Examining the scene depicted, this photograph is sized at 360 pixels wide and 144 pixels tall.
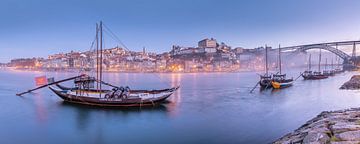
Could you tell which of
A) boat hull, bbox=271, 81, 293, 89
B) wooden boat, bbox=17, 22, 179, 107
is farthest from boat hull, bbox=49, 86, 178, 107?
boat hull, bbox=271, 81, 293, 89

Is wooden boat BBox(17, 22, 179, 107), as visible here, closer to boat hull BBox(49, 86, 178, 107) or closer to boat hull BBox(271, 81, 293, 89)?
boat hull BBox(49, 86, 178, 107)

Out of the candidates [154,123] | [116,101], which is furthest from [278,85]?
[154,123]

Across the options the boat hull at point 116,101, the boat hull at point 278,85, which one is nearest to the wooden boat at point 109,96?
the boat hull at point 116,101

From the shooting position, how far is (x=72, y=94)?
21.9 meters

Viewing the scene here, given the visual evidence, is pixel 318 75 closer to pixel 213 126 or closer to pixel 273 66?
pixel 213 126

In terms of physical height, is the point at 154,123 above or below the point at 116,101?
below

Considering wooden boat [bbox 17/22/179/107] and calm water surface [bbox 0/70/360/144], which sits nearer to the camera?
calm water surface [bbox 0/70/360/144]

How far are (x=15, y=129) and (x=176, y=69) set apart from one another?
109 meters

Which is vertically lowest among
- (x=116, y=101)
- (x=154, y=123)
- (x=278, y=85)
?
(x=154, y=123)

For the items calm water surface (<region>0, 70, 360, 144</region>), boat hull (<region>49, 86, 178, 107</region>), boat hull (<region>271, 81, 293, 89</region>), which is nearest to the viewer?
calm water surface (<region>0, 70, 360, 144</region>)

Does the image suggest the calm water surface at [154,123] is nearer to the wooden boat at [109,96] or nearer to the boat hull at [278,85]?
the wooden boat at [109,96]

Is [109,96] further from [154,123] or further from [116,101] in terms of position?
[154,123]

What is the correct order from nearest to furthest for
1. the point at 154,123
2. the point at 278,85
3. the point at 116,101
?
the point at 154,123 → the point at 116,101 → the point at 278,85

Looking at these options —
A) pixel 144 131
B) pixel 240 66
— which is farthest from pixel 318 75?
Answer: pixel 240 66
